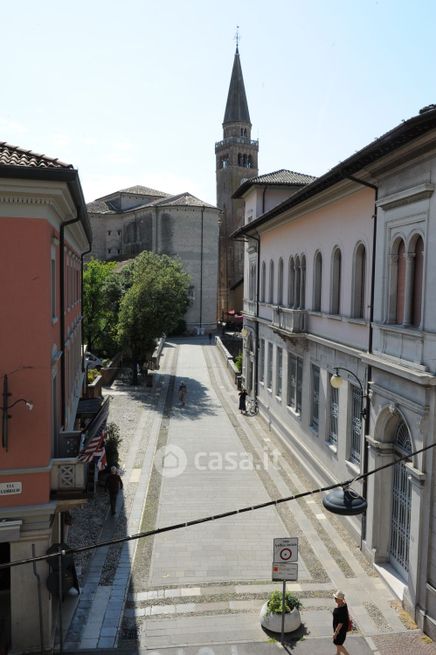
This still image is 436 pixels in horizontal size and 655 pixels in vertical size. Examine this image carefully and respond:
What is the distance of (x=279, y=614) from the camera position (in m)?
10.3

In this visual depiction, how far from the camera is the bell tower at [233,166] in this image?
80.7 metres

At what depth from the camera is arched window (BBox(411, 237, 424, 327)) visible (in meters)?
11.2

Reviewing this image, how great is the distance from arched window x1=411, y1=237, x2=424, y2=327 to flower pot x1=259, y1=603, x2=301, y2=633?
5919mm

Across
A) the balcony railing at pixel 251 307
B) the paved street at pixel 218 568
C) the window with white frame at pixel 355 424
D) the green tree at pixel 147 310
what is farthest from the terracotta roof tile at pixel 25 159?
the green tree at pixel 147 310

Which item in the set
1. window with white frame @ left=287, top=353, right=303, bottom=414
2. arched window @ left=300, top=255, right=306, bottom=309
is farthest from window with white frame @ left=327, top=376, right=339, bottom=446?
arched window @ left=300, top=255, right=306, bottom=309

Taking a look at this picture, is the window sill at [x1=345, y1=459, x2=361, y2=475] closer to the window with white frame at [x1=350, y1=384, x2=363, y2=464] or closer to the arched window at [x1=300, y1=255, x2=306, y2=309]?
the window with white frame at [x1=350, y1=384, x2=363, y2=464]

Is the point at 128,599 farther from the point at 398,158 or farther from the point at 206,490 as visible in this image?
the point at 398,158

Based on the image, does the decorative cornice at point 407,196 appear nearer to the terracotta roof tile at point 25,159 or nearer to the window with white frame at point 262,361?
the terracotta roof tile at point 25,159

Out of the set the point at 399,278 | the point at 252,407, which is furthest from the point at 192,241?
A: the point at 399,278

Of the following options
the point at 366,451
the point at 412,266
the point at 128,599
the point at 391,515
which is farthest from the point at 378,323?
the point at 128,599

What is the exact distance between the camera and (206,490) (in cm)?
1805

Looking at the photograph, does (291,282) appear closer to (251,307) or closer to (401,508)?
(251,307)

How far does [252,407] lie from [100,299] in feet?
51.3

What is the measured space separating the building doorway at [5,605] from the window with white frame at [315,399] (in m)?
10.5
